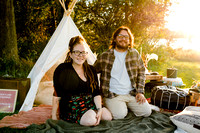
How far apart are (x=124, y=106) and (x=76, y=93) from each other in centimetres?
78

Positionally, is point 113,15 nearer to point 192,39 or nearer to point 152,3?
point 152,3

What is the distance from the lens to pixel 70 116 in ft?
7.12

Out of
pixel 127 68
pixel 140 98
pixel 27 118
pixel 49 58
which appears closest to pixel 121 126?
pixel 140 98

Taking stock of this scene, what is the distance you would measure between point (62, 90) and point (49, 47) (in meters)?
1.35

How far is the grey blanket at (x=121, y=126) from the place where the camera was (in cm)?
202

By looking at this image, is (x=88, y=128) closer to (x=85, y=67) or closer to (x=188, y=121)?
(x=85, y=67)

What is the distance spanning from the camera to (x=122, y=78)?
264cm

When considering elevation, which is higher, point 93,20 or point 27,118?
point 93,20

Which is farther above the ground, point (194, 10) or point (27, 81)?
point (194, 10)

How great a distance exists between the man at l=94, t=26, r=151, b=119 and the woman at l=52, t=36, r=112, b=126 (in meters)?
0.40

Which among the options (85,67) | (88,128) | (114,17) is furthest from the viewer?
(114,17)

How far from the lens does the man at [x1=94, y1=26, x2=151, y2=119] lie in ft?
8.53

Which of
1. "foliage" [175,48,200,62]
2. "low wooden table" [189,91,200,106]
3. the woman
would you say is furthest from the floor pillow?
"foliage" [175,48,200,62]

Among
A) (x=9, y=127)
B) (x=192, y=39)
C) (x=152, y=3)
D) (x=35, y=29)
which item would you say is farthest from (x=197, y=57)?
(x=9, y=127)
